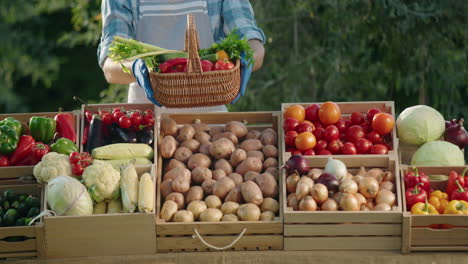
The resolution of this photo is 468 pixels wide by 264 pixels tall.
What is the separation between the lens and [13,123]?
468 centimetres

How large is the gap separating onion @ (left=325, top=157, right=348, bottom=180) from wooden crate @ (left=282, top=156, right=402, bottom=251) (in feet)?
0.85

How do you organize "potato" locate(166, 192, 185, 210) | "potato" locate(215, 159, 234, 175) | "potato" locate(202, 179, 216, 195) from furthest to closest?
1. "potato" locate(215, 159, 234, 175)
2. "potato" locate(202, 179, 216, 195)
3. "potato" locate(166, 192, 185, 210)

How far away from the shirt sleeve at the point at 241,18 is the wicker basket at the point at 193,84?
2.75 feet

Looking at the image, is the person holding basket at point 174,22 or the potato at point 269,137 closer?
the potato at point 269,137

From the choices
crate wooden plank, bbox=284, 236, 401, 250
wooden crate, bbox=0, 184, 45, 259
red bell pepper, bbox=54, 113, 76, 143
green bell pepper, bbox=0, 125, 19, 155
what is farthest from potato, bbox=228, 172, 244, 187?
green bell pepper, bbox=0, 125, 19, 155

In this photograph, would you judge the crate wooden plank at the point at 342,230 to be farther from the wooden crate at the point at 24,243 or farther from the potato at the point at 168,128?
the wooden crate at the point at 24,243

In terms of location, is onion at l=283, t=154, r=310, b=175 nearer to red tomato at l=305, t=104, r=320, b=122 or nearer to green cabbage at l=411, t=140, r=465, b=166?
red tomato at l=305, t=104, r=320, b=122

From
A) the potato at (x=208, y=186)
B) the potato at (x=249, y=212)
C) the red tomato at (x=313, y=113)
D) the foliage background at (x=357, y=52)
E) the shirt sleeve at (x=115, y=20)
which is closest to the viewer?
the potato at (x=249, y=212)

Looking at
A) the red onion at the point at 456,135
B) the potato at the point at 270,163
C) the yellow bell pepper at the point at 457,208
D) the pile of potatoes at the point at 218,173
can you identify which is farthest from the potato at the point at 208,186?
the red onion at the point at 456,135

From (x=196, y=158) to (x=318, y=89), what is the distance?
455 cm

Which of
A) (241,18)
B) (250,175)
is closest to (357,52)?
(241,18)

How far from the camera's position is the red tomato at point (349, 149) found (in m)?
4.59

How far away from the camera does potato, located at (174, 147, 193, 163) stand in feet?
15.3

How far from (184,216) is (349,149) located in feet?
3.28
